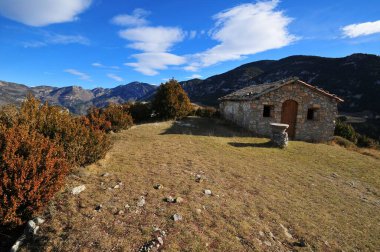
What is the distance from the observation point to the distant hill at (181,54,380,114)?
303ft

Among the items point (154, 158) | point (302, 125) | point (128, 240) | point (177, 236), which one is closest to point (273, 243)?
point (177, 236)

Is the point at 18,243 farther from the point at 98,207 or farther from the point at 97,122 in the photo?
the point at 97,122

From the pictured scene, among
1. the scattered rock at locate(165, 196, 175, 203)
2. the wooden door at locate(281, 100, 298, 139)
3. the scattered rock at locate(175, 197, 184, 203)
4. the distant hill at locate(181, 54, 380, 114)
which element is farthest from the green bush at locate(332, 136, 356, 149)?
the distant hill at locate(181, 54, 380, 114)

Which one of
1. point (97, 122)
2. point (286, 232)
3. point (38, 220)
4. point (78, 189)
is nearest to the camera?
point (38, 220)

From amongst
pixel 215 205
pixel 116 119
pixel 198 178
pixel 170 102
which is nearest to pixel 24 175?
pixel 215 205

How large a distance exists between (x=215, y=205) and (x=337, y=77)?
120 meters

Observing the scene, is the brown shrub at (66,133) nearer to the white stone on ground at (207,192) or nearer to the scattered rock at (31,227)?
the scattered rock at (31,227)

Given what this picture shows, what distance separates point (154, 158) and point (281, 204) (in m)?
4.75

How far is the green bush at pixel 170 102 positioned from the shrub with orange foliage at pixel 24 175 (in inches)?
645

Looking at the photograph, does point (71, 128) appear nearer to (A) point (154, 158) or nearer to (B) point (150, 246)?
(A) point (154, 158)

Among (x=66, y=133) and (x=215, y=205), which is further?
(x=66, y=133)

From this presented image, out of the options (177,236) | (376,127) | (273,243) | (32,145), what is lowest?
(376,127)

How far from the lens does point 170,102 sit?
22.4 m

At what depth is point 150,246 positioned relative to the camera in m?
4.54
